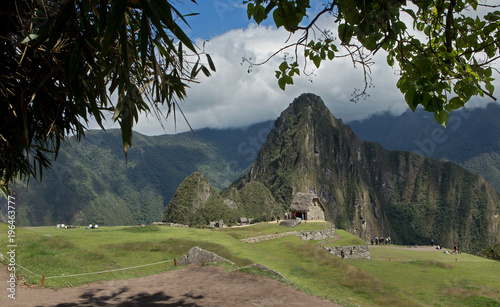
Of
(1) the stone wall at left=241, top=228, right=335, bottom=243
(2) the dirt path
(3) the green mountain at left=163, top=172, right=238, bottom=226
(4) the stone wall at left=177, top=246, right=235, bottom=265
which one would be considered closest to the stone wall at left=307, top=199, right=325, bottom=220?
(1) the stone wall at left=241, top=228, right=335, bottom=243

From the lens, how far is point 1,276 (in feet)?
32.8

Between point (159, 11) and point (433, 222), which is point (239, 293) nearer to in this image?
point (159, 11)

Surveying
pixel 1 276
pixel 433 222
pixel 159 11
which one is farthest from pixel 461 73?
Result: pixel 433 222

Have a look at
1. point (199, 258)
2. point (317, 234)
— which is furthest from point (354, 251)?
point (199, 258)

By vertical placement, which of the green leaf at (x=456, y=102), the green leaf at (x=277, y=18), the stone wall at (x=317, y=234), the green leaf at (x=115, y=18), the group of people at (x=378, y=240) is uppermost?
the green leaf at (x=277, y=18)

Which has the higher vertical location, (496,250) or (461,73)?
(461,73)

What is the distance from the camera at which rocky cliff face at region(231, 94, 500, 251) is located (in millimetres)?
153875

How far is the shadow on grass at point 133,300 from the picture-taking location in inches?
308

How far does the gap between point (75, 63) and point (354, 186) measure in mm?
187046

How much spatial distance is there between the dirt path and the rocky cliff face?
424 feet

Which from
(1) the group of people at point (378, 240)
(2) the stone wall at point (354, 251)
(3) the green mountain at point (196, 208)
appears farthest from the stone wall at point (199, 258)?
(1) the group of people at point (378, 240)

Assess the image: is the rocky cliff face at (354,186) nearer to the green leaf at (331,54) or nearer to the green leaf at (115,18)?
the green leaf at (331,54)

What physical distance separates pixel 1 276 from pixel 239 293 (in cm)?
685

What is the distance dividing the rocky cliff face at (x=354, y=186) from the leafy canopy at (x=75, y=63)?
Result: 135 m
